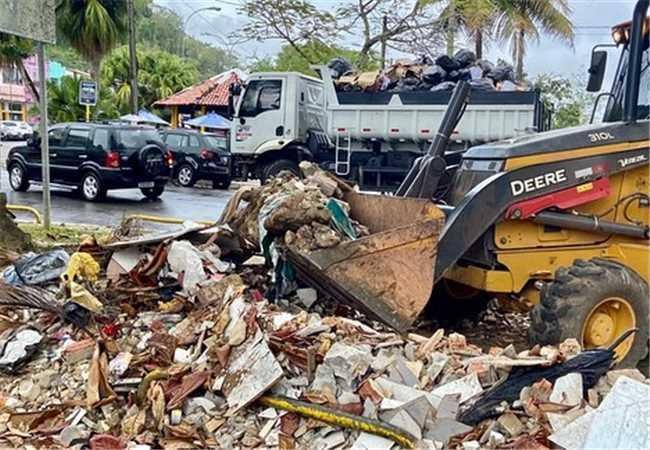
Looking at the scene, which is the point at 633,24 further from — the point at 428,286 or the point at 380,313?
the point at 380,313

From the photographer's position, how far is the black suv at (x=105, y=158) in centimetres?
1563

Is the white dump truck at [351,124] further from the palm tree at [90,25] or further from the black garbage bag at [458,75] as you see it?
the palm tree at [90,25]

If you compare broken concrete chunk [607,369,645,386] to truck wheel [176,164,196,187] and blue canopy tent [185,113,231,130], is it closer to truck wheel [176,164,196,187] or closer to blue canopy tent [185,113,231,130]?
truck wheel [176,164,196,187]

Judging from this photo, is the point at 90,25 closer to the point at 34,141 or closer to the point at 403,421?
the point at 34,141

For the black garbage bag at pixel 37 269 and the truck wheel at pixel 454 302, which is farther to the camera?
the truck wheel at pixel 454 302

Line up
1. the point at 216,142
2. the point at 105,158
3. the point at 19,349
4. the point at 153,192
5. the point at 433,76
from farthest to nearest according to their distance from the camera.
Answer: the point at 216,142 < the point at 153,192 < the point at 105,158 < the point at 433,76 < the point at 19,349

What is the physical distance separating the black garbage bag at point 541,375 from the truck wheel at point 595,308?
77 cm

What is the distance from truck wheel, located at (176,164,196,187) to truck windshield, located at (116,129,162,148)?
3661 millimetres

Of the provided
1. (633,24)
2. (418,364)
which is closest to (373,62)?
(633,24)

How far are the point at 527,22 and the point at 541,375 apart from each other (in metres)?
16.3

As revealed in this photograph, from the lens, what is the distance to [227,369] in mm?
3973

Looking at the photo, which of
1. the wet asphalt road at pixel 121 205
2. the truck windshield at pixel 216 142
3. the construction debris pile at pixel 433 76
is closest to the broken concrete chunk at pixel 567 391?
the wet asphalt road at pixel 121 205

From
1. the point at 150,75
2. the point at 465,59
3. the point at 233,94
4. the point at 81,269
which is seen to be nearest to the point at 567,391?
the point at 81,269

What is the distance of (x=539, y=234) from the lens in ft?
17.0
